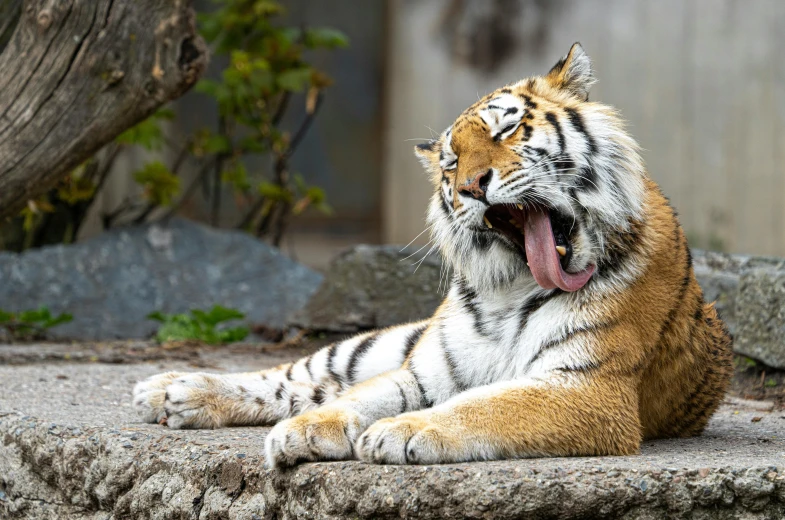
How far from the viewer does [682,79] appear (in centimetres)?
708

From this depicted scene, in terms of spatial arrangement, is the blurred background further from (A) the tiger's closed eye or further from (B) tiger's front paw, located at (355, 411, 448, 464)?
(B) tiger's front paw, located at (355, 411, 448, 464)

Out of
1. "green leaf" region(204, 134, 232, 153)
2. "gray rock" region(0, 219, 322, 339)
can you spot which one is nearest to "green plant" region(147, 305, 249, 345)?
"gray rock" region(0, 219, 322, 339)

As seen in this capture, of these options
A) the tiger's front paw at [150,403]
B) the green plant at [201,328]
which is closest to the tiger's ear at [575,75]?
the tiger's front paw at [150,403]

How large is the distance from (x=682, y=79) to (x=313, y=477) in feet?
18.5

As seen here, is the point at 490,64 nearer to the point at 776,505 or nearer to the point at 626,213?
the point at 626,213

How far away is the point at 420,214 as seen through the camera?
7465 millimetres

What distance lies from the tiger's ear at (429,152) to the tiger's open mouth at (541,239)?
398mm

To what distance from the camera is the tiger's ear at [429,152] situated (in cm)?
299

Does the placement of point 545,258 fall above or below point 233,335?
above

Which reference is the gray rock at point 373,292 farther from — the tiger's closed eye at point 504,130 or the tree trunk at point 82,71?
the tiger's closed eye at point 504,130

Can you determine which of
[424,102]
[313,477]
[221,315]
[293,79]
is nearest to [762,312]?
[313,477]

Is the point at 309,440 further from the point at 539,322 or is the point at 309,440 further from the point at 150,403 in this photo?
the point at 150,403

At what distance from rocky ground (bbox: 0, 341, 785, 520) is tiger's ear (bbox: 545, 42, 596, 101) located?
105 cm

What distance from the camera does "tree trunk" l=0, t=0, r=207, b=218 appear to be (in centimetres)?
415
